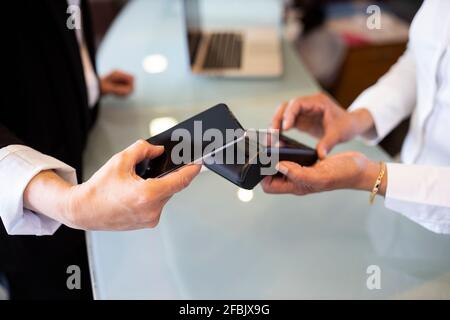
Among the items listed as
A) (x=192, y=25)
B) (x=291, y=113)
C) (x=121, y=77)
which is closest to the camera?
(x=291, y=113)

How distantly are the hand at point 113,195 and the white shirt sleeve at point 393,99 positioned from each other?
1.37 feet

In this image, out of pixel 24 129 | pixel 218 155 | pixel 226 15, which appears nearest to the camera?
pixel 218 155

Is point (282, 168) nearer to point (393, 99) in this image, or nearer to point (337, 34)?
point (393, 99)

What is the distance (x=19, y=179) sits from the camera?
0.42m

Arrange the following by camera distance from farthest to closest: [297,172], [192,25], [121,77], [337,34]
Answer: [337,34]
[192,25]
[121,77]
[297,172]

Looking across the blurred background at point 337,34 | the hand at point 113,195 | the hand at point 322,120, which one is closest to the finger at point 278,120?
the hand at point 322,120

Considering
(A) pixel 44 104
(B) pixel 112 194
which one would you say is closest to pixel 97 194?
(B) pixel 112 194

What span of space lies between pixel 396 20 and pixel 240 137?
138 centimetres

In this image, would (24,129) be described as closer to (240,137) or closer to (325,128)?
(240,137)

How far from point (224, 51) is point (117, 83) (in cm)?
32

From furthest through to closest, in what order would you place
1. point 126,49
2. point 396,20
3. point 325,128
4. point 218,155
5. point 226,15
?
point 396,20, point 226,15, point 126,49, point 325,128, point 218,155

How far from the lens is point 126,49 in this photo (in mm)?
1051

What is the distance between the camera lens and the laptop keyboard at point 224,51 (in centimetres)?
101
